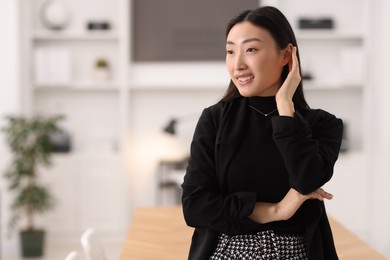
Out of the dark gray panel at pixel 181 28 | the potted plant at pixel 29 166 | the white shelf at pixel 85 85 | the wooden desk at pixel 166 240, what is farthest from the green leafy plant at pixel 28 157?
the wooden desk at pixel 166 240

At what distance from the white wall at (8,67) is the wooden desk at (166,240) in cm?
311

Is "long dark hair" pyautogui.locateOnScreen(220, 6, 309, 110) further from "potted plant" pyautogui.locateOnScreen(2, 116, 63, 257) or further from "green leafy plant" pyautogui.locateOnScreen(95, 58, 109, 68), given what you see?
"green leafy plant" pyautogui.locateOnScreen(95, 58, 109, 68)

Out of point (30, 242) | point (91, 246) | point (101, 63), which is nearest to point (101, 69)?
point (101, 63)

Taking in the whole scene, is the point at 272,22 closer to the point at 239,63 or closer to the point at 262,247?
the point at 239,63

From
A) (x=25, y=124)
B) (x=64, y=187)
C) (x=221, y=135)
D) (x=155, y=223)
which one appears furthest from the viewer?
(x=64, y=187)

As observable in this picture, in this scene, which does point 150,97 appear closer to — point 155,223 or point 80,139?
point 80,139

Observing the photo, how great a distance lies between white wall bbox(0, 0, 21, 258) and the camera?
6.07 m

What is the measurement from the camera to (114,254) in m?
6.08

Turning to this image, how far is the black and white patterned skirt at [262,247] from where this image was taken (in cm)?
162

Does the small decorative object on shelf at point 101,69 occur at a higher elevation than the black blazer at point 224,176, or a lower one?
lower

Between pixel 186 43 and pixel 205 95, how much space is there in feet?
1.74

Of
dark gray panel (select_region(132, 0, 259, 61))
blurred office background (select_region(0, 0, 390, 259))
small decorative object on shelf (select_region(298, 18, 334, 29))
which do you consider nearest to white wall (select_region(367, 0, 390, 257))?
blurred office background (select_region(0, 0, 390, 259))

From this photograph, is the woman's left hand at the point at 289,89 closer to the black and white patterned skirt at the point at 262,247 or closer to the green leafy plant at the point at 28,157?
the black and white patterned skirt at the point at 262,247

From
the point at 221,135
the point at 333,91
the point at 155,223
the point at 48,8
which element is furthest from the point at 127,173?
the point at 221,135
